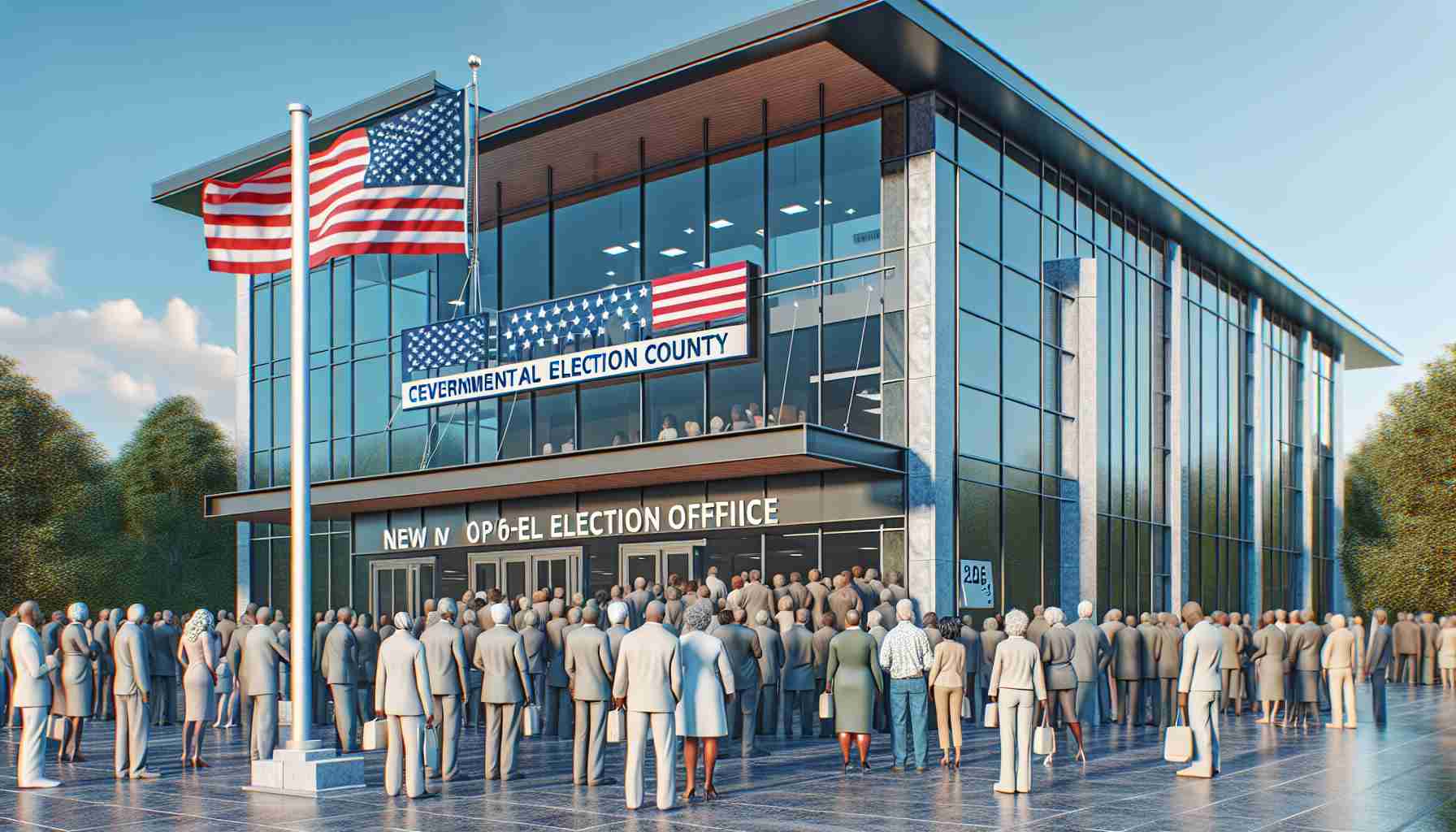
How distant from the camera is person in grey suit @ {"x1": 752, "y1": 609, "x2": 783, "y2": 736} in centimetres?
1708

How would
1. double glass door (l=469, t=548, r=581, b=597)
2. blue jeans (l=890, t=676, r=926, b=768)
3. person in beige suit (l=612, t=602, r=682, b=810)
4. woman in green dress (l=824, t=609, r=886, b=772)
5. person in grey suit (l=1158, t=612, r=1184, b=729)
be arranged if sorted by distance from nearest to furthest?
1. person in beige suit (l=612, t=602, r=682, b=810)
2. woman in green dress (l=824, t=609, r=886, b=772)
3. blue jeans (l=890, t=676, r=926, b=768)
4. person in grey suit (l=1158, t=612, r=1184, b=729)
5. double glass door (l=469, t=548, r=581, b=597)

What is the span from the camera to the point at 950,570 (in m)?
Answer: 22.7

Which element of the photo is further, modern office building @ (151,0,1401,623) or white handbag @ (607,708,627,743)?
modern office building @ (151,0,1401,623)

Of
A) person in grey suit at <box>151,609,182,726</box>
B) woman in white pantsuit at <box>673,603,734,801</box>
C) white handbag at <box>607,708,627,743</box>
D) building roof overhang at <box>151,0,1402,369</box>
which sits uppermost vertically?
building roof overhang at <box>151,0,1402,369</box>

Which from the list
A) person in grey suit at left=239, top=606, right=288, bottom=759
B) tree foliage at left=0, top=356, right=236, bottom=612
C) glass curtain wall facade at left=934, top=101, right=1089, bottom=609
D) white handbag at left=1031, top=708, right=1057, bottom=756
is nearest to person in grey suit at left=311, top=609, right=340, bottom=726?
person in grey suit at left=239, top=606, right=288, bottom=759

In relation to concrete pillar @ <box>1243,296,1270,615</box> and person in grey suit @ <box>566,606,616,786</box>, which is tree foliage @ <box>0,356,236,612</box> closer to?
person in grey suit @ <box>566,606,616,786</box>

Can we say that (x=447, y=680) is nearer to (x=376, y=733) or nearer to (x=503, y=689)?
(x=503, y=689)

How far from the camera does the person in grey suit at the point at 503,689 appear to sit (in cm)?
1395

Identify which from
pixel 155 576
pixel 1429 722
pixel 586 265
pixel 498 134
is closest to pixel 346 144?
pixel 498 134

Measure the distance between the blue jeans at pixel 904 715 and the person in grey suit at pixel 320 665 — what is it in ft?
25.0

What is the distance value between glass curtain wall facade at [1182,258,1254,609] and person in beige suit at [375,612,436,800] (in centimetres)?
2457

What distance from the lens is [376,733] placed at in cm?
1323

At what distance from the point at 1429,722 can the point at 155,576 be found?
181 ft

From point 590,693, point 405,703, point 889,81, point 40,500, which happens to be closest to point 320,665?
point 405,703
